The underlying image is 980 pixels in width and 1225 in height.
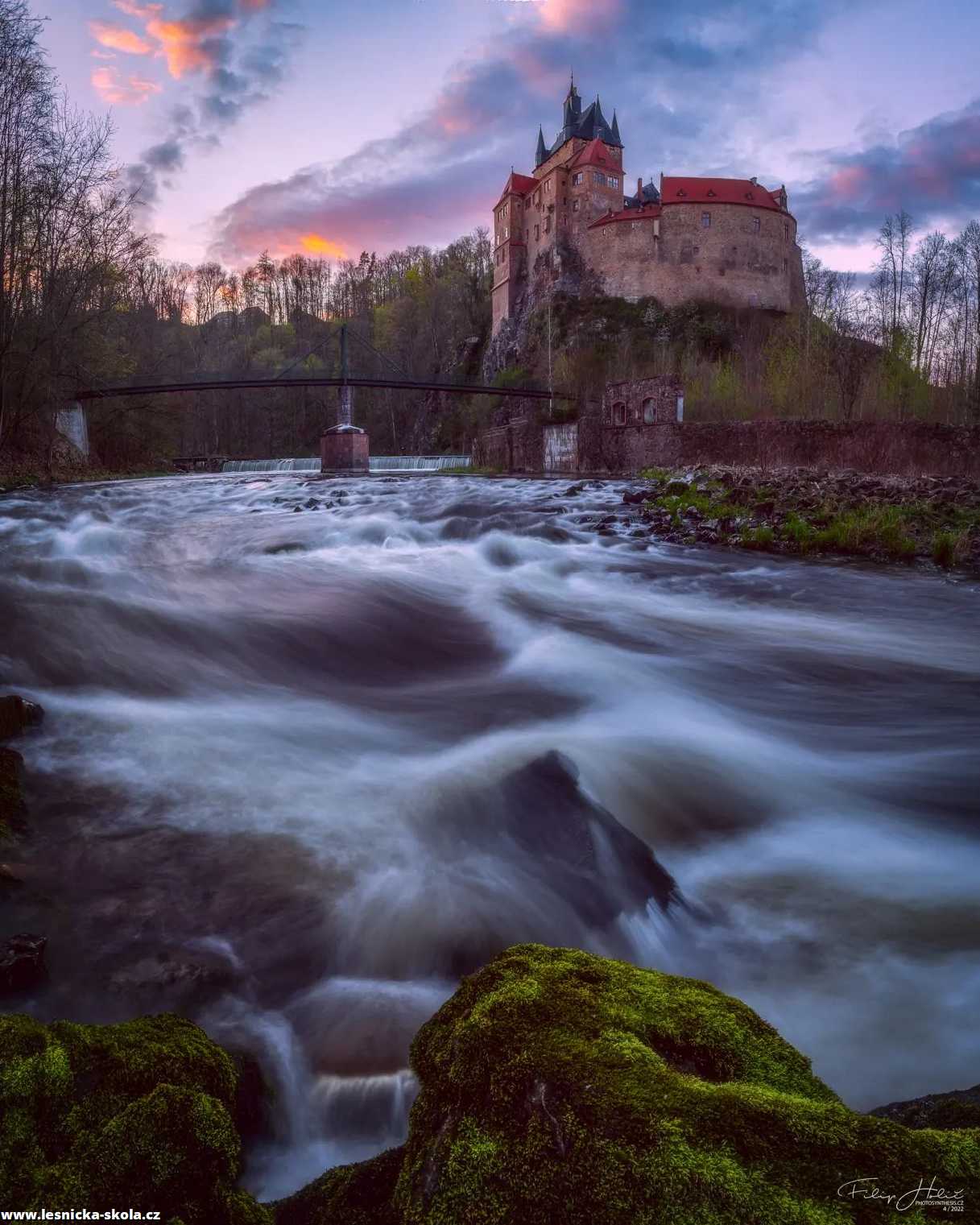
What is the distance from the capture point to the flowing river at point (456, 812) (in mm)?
2363

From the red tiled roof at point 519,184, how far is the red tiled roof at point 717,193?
1441cm

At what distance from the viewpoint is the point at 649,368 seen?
4438cm

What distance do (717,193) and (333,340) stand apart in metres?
41.3

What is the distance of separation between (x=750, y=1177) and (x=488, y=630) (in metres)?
6.49

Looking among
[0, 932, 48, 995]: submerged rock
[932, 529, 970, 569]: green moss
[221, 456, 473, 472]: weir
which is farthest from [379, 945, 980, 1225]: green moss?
[221, 456, 473, 472]: weir

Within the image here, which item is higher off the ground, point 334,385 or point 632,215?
point 632,215

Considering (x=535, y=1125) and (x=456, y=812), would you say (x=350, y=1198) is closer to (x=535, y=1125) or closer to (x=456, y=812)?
(x=535, y=1125)

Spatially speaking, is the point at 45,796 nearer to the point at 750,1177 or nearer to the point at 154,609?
the point at 750,1177

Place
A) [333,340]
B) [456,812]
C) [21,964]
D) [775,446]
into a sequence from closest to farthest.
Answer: [21,964]
[456,812]
[775,446]
[333,340]

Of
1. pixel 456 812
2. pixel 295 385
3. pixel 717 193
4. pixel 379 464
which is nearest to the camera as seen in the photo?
pixel 456 812

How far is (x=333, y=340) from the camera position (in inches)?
3265

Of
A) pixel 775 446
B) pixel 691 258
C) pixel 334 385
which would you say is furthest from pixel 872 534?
pixel 691 258

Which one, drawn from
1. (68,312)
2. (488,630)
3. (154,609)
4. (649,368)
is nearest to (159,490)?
(68,312)
